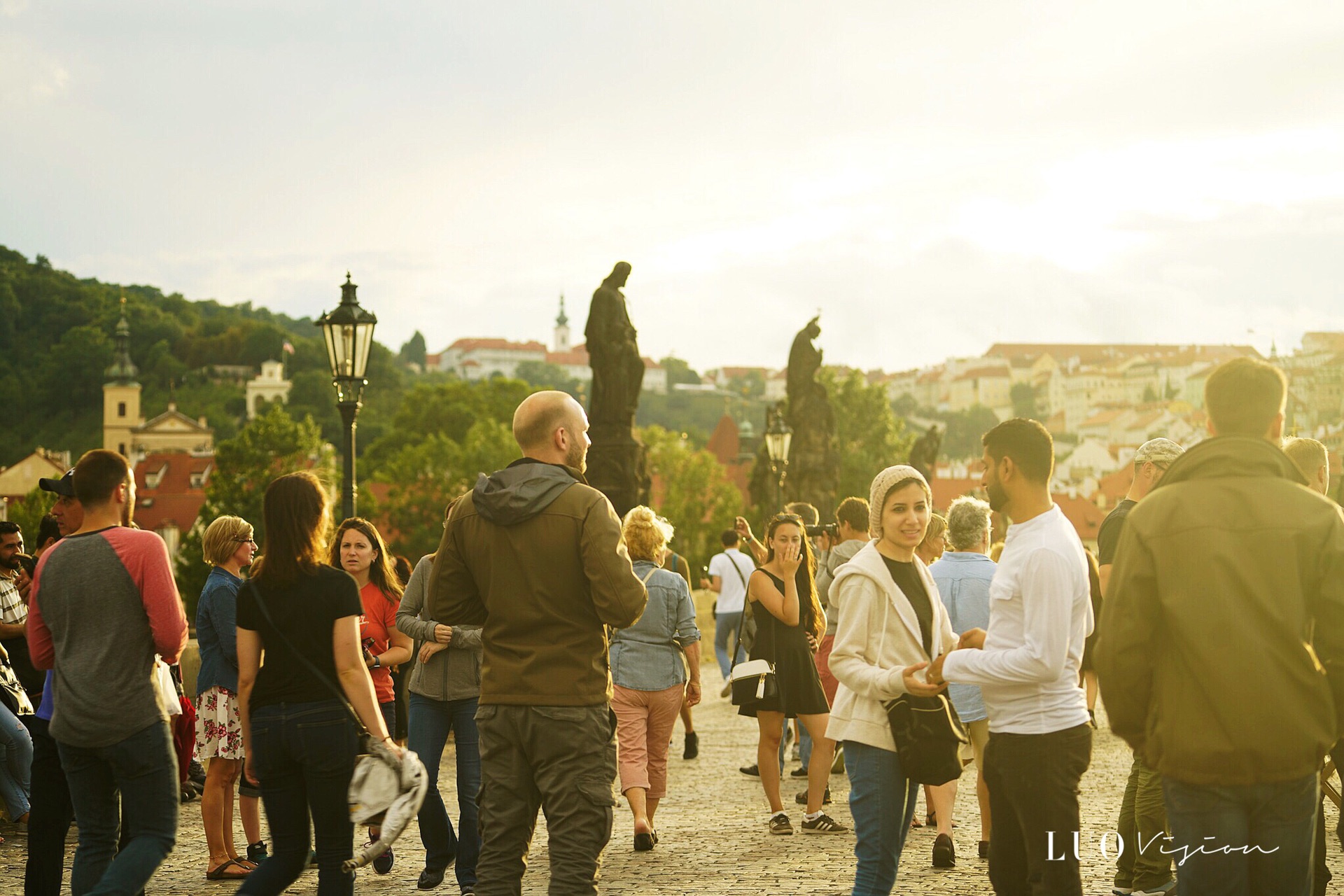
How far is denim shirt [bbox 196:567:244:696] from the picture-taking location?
6.32 meters

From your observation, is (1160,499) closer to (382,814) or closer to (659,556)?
(382,814)

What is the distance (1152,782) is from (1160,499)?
2.46 meters

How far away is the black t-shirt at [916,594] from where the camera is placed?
4910mm

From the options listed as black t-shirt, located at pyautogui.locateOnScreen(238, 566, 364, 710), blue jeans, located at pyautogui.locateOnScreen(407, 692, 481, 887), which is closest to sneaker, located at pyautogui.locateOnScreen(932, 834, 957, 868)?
blue jeans, located at pyautogui.locateOnScreen(407, 692, 481, 887)

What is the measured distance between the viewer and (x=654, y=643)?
725 cm

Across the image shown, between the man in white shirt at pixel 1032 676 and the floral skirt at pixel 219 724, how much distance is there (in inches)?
148

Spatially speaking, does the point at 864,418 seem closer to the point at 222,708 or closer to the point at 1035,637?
the point at 222,708

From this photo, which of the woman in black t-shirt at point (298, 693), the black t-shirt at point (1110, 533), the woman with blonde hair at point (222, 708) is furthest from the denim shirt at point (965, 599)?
the woman with blonde hair at point (222, 708)

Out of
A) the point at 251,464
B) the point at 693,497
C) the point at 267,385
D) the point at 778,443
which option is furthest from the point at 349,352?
the point at 267,385

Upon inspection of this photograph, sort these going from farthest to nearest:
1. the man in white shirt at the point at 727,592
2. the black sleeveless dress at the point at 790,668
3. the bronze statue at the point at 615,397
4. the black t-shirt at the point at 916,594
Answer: the man in white shirt at the point at 727,592, the bronze statue at the point at 615,397, the black sleeveless dress at the point at 790,668, the black t-shirt at the point at 916,594

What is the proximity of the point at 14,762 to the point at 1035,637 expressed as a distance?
619 cm

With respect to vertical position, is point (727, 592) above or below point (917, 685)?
below

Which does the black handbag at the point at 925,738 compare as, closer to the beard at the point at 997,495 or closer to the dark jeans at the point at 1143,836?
the beard at the point at 997,495

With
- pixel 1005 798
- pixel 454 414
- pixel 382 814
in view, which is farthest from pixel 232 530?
pixel 454 414
